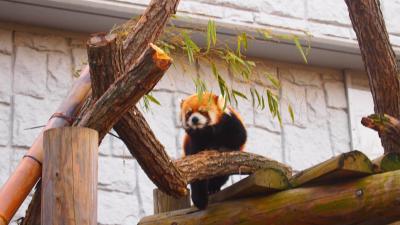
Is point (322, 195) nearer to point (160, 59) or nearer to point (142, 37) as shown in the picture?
Answer: point (160, 59)

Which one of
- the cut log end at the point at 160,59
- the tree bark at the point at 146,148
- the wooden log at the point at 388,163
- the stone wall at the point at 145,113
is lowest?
A: the wooden log at the point at 388,163

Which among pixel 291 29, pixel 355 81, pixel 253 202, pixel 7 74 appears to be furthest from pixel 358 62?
pixel 253 202

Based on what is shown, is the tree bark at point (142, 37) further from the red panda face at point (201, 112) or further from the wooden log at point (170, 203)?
the red panda face at point (201, 112)

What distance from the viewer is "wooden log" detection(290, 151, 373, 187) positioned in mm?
3273

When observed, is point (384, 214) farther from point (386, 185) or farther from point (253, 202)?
point (253, 202)

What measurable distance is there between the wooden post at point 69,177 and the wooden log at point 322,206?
73 cm

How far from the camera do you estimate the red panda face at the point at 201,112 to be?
4.45 m

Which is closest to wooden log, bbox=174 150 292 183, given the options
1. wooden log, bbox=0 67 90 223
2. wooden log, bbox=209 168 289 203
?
wooden log, bbox=209 168 289 203

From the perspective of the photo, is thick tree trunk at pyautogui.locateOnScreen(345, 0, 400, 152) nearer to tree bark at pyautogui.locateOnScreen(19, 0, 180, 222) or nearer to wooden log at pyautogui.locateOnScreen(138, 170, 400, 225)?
wooden log at pyautogui.locateOnScreen(138, 170, 400, 225)

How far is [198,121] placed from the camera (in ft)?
14.6

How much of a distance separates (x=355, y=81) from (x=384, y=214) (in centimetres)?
333

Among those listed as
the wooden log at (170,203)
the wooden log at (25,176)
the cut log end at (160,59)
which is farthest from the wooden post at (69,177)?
the wooden log at (170,203)

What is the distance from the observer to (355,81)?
6.51 meters

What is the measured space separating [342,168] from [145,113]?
107 inches
